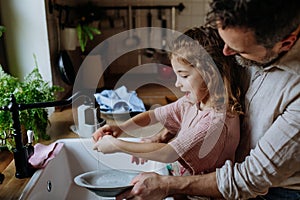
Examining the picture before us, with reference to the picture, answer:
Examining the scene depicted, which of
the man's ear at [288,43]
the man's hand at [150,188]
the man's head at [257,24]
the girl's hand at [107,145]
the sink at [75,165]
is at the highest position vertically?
the man's head at [257,24]

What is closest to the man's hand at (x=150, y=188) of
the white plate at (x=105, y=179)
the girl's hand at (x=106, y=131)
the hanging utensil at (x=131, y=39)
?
the white plate at (x=105, y=179)

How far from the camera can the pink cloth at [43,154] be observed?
2.92 ft

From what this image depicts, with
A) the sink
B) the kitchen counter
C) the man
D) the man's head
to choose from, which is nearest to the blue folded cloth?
the kitchen counter

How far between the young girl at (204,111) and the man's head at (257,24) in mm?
131

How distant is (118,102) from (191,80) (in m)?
0.69

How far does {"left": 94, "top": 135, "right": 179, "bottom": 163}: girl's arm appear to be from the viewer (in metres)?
0.70

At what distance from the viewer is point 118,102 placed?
1373 mm

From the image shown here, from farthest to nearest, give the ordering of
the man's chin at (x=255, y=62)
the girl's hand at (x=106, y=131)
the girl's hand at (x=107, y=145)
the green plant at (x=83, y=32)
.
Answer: the green plant at (x=83, y=32)
the girl's hand at (x=106, y=131)
the girl's hand at (x=107, y=145)
the man's chin at (x=255, y=62)

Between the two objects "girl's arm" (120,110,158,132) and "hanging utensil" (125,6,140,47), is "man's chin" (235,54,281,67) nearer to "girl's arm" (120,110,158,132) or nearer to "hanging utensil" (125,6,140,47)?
"girl's arm" (120,110,158,132)

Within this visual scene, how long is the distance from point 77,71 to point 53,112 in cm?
49

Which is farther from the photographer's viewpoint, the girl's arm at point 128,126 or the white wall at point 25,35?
the white wall at point 25,35

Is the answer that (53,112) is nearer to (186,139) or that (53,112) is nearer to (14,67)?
(14,67)

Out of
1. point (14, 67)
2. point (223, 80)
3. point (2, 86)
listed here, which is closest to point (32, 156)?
point (2, 86)

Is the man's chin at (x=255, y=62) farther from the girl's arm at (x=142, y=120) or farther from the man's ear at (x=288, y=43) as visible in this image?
the girl's arm at (x=142, y=120)
